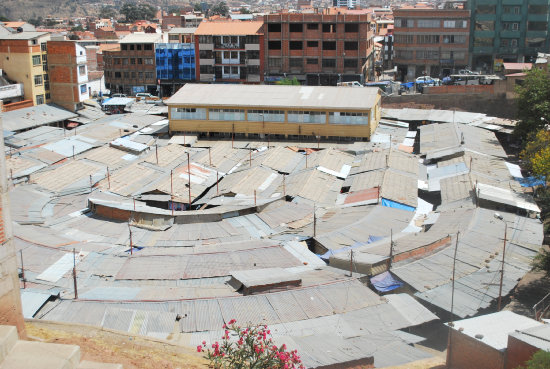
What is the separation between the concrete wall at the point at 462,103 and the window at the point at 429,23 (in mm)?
15790

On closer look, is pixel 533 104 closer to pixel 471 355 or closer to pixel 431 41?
pixel 431 41

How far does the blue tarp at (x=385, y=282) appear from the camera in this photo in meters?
22.2

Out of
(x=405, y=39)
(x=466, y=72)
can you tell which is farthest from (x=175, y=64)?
(x=466, y=72)

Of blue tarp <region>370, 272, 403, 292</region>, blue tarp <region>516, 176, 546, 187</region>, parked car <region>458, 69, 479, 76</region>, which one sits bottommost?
blue tarp <region>370, 272, 403, 292</region>

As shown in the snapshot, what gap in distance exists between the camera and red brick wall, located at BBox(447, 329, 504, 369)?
16.6 m

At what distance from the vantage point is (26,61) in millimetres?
49344

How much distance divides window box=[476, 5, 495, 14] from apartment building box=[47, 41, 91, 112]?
135 feet

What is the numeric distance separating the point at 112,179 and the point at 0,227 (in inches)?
848

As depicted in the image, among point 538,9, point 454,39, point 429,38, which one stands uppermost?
point 538,9

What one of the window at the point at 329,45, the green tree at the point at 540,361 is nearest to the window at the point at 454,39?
the window at the point at 329,45

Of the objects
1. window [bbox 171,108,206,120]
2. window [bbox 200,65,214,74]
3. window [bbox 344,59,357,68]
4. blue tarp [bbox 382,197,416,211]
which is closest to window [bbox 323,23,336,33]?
window [bbox 344,59,357,68]

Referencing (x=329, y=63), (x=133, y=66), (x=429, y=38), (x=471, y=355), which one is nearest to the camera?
(x=471, y=355)

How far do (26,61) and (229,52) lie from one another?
72.2ft

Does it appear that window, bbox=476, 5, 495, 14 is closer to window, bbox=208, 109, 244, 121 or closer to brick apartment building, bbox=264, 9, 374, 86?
brick apartment building, bbox=264, 9, 374, 86
